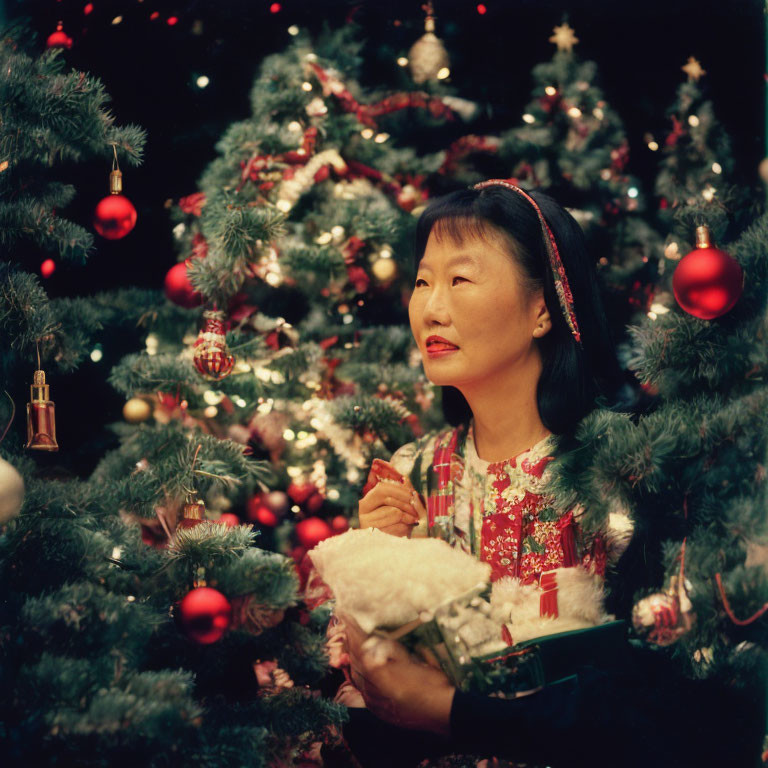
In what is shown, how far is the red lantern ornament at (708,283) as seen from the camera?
4.92 ft

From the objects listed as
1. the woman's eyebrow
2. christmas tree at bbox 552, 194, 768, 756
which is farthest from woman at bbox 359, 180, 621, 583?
christmas tree at bbox 552, 194, 768, 756

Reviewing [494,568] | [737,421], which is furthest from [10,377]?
[737,421]

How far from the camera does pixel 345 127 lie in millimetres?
2217

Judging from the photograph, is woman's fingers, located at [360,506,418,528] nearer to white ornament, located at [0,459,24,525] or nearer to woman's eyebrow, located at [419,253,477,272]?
woman's eyebrow, located at [419,253,477,272]

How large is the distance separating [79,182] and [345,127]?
667mm

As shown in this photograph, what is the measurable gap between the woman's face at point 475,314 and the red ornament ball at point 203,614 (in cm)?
57

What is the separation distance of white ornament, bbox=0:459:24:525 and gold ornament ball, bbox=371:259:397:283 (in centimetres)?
107

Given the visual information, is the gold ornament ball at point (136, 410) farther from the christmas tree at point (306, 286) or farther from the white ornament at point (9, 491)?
the white ornament at point (9, 491)

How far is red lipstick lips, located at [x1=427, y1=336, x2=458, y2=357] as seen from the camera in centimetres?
164

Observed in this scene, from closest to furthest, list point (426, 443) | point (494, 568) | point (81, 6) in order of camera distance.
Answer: point (494, 568)
point (426, 443)
point (81, 6)

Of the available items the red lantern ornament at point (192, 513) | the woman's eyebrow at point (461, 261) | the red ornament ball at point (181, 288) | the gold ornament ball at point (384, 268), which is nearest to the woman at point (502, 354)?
the woman's eyebrow at point (461, 261)

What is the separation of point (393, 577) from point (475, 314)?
1.69 feet

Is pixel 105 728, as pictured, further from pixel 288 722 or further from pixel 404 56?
pixel 404 56

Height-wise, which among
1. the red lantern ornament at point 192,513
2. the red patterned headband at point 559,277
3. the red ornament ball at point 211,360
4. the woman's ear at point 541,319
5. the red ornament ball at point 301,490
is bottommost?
the red ornament ball at point 301,490
